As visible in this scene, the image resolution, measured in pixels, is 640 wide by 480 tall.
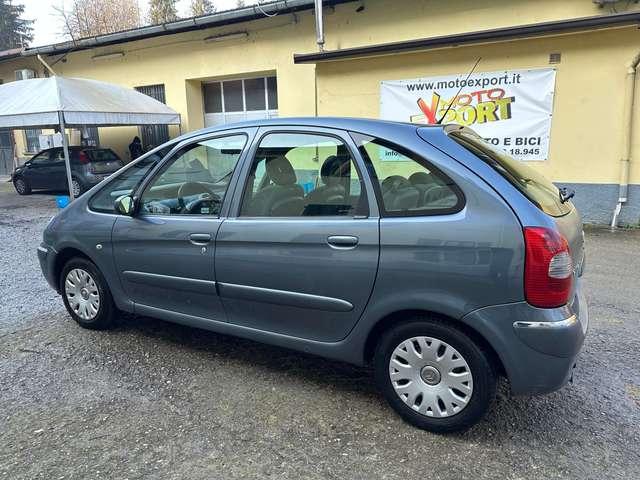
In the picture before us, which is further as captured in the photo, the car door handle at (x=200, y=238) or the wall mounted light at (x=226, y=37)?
the wall mounted light at (x=226, y=37)

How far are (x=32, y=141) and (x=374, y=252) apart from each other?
20.3 metres

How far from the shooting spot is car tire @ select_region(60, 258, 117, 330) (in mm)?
3895

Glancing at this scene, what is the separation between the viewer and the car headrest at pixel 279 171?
3.18 metres

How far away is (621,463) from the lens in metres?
2.41

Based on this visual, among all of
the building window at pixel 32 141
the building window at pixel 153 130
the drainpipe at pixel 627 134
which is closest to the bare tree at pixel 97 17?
the building window at pixel 32 141

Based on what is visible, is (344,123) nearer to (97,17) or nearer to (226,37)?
(226,37)

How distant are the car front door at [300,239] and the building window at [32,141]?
1895 cm

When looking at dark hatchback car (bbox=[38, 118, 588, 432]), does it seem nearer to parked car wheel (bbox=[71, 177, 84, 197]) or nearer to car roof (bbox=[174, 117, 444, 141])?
car roof (bbox=[174, 117, 444, 141])

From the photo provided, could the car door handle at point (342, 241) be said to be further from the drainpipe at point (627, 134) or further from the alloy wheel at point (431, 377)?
the drainpipe at point (627, 134)

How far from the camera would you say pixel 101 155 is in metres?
13.7

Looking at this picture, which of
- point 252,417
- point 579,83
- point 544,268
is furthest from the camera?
point 579,83

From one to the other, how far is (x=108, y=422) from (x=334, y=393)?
4.40ft

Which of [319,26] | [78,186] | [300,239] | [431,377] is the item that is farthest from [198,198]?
[78,186]

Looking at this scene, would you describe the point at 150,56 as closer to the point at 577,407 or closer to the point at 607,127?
the point at 607,127
